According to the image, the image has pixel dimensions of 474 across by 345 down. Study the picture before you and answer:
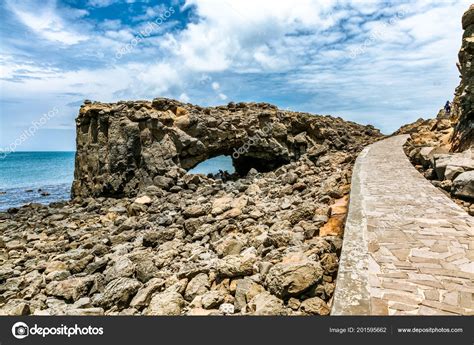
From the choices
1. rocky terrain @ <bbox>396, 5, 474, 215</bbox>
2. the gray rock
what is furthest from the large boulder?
the gray rock

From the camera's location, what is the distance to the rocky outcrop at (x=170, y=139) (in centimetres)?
2156

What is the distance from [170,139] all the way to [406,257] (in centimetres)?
1952

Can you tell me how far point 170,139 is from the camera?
22422mm

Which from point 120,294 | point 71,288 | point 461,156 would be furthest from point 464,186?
point 71,288

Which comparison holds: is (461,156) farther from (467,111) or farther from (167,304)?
(167,304)

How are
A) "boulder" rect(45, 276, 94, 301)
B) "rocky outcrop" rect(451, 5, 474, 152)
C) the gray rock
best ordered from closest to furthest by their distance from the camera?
the gray rock < "boulder" rect(45, 276, 94, 301) < "rocky outcrop" rect(451, 5, 474, 152)

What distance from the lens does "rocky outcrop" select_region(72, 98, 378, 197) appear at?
21.6 metres

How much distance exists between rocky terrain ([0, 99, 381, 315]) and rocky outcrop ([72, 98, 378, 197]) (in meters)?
0.09

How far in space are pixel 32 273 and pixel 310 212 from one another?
8.43 metres

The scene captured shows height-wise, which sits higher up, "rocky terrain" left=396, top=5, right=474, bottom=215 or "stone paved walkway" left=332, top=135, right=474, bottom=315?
"rocky terrain" left=396, top=5, right=474, bottom=215

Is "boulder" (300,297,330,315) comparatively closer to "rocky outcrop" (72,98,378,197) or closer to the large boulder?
the large boulder
